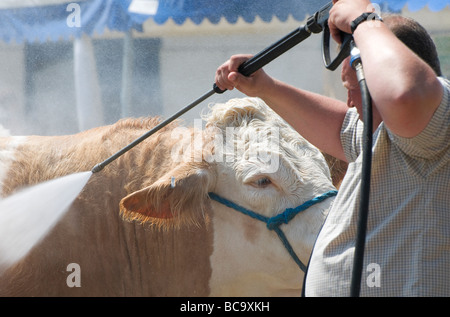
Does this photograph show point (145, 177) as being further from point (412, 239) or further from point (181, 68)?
point (181, 68)

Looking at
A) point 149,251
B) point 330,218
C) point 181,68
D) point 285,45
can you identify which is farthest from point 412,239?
point 181,68

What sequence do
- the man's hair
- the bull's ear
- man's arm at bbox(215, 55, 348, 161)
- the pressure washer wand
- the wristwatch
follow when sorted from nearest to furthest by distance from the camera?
the wristwatch < the man's hair < the pressure washer wand < man's arm at bbox(215, 55, 348, 161) < the bull's ear

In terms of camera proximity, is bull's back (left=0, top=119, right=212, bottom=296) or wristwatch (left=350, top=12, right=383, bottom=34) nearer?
wristwatch (left=350, top=12, right=383, bottom=34)

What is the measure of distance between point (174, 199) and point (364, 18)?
1471 mm

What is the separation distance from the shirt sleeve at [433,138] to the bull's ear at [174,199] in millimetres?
1351

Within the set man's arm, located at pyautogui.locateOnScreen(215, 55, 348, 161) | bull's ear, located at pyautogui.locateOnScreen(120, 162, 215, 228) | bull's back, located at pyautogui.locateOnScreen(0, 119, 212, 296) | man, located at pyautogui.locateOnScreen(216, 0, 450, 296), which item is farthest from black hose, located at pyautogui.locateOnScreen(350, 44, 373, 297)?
bull's back, located at pyautogui.locateOnScreen(0, 119, 212, 296)

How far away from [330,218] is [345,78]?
1.55 ft

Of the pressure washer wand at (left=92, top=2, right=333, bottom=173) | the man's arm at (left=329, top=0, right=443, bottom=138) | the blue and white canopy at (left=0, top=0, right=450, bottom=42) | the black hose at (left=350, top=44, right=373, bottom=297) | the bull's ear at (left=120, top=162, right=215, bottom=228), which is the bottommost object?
the black hose at (left=350, top=44, right=373, bottom=297)

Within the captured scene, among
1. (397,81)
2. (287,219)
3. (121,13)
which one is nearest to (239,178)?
(287,219)

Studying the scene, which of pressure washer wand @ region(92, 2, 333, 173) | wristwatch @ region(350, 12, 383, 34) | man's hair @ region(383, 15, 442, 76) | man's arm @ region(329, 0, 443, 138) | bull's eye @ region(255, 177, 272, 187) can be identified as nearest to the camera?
man's arm @ region(329, 0, 443, 138)

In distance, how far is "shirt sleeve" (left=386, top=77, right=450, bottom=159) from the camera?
1.33m

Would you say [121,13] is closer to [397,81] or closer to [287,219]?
[287,219]

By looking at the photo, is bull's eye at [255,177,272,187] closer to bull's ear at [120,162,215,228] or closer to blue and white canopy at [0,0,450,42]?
bull's ear at [120,162,215,228]

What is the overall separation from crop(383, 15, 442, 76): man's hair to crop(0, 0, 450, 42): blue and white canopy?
3.25m
